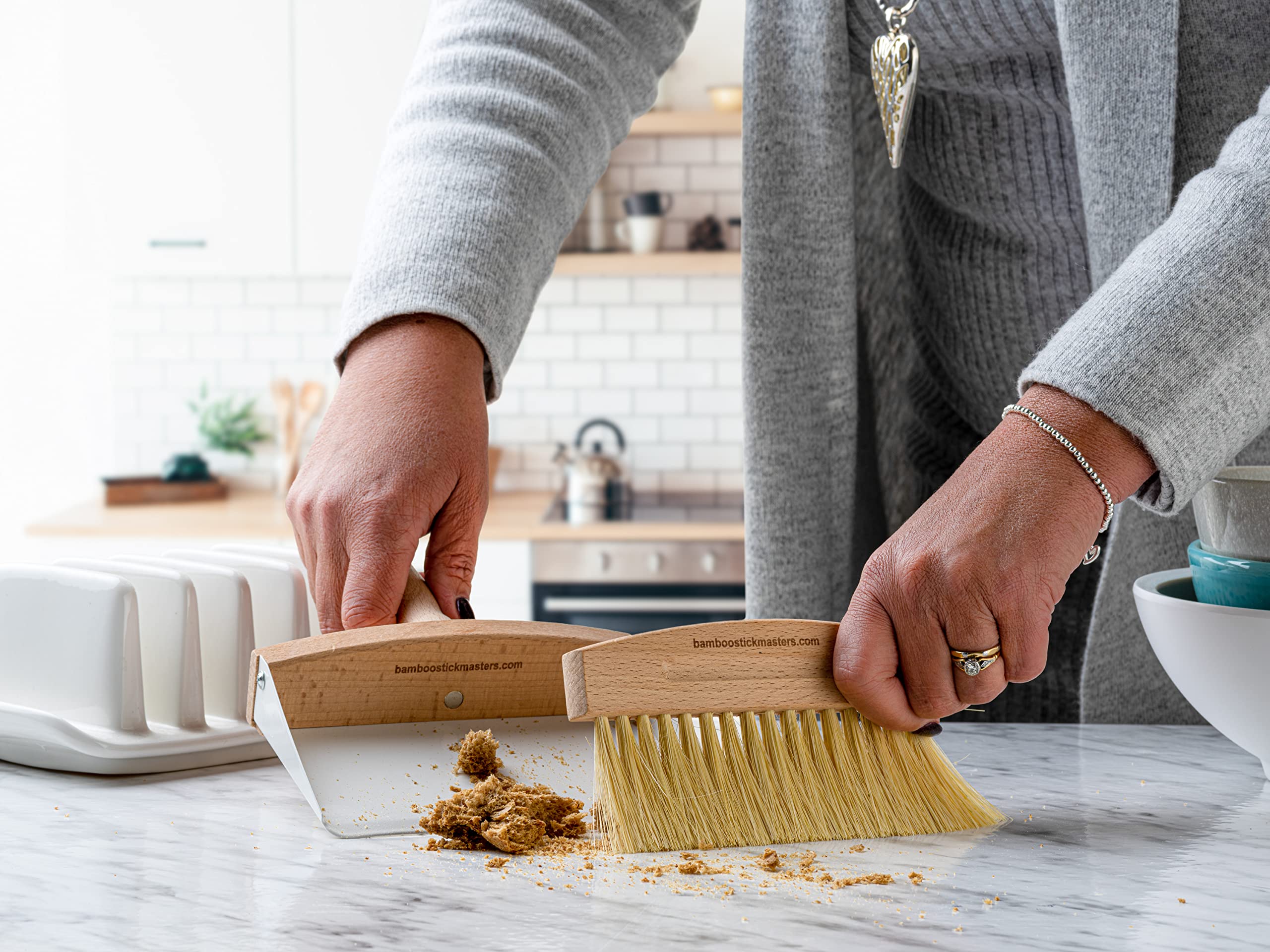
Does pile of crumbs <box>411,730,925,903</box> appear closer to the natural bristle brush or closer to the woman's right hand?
the natural bristle brush

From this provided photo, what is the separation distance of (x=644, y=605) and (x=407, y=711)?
1.85 m

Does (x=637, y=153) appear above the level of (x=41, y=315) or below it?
above

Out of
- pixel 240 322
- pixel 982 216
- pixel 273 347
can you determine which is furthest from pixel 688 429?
pixel 982 216

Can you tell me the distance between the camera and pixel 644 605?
8.31ft

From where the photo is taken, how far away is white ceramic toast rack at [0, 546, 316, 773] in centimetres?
73

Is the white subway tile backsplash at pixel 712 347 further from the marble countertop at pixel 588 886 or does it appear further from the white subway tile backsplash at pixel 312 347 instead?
the marble countertop at pixel 588 886

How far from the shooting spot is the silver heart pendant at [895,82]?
92cm

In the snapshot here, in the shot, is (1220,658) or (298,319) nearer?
(1220,658)

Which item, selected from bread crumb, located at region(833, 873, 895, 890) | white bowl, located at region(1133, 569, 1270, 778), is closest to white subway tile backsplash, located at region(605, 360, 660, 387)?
white bowl, located at region(1133, 569, 1270, 778)

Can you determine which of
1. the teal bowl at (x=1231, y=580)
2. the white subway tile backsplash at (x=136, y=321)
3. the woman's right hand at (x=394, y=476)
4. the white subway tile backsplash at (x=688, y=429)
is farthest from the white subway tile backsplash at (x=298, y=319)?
the teal bowl at (x=1231, y=580)

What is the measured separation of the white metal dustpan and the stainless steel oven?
5.94 ft

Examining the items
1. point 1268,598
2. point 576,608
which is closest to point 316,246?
point 576,608

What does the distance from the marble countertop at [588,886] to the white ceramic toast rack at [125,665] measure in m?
0.03

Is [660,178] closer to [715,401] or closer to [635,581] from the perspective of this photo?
[715,401]
